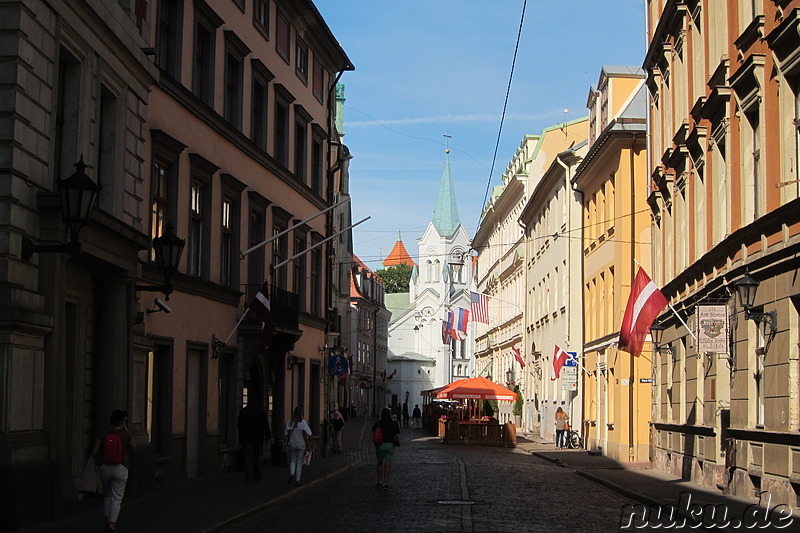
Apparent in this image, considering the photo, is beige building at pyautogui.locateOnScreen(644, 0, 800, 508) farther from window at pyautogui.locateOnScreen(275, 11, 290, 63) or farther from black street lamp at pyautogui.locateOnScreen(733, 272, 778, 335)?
window at pyautogui.locateOnScreen(275, 11, 290, 63)

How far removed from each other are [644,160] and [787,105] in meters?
18.1

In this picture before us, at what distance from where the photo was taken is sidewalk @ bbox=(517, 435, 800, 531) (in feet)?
54.2

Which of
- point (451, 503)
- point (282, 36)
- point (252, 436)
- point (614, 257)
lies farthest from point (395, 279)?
point (451, 503)

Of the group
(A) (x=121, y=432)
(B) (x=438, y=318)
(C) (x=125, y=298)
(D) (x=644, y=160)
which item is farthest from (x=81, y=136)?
(B) (x=438, y=318)

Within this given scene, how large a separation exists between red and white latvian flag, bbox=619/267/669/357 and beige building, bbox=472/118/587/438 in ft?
70.0

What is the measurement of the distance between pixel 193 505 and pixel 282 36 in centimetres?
1768

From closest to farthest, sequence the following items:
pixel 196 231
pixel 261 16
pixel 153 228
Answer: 1. pixel 153 228
2. pixel 196 231
3. pixel 261 16

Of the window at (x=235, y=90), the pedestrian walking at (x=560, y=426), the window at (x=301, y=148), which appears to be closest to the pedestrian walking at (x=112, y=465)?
the window at (x=235, y=90)

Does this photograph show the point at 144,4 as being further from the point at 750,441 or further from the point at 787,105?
the point at 750,441

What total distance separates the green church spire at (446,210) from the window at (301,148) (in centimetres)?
11091

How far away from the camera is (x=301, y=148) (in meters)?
35.0

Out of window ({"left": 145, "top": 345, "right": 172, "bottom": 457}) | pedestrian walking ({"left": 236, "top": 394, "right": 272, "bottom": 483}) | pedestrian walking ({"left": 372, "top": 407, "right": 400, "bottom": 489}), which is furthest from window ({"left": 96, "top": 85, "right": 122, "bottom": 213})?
pedestrian walking ({"left": 372, "top": 407, "right": 400, "bottom": 489})

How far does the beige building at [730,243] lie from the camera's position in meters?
17.0

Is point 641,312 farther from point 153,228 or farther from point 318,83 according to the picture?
point 318,83
